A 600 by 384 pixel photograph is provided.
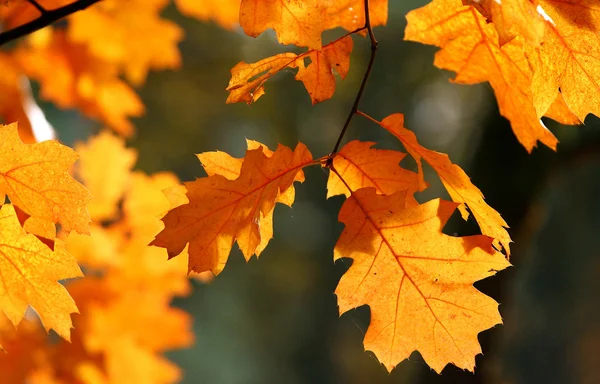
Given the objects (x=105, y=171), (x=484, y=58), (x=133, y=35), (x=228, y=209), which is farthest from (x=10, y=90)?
(x=484, y=58)

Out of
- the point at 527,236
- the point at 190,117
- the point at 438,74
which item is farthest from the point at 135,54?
the point at 190,117

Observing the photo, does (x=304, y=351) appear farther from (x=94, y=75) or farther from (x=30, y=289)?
(x=30, y=289)

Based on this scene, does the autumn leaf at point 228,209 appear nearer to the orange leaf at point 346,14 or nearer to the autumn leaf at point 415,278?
the autumn leaf at point 415,278

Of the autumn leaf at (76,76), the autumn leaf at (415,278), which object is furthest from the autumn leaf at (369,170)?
the autumn leaf at (76,76)

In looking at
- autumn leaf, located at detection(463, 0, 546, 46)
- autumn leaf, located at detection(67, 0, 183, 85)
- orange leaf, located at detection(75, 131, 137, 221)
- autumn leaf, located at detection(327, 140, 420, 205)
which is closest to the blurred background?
autumn leaf, located at detection(67, 0, 183, 85)

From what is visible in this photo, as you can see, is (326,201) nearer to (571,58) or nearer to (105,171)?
(105,171)

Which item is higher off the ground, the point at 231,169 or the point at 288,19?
the point at 288,19
